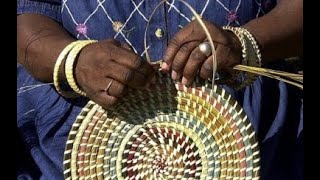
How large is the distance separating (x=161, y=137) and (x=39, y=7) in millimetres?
453

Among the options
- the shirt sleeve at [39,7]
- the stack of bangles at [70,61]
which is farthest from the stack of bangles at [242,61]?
the shirt sleeve at [39,7]

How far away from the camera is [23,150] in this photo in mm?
1776

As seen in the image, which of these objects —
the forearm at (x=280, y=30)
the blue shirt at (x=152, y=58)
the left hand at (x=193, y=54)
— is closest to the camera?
the left hand at (x=193, y=54)

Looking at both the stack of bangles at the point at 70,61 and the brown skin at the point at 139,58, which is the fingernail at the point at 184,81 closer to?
the brown skin at the point at 139,58

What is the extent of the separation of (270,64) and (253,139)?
0.39 m

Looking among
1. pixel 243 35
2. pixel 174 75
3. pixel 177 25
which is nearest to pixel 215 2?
pixel 177 25

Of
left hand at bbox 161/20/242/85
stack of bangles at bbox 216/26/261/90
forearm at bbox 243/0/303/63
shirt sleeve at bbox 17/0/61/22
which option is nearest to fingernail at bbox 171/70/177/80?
left hand at bbox 161/20/242/85

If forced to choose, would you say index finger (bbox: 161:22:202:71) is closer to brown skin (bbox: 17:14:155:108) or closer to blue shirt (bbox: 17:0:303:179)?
brown skin (bbox: 17:14:155:108)

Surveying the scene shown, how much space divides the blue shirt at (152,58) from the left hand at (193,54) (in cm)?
23

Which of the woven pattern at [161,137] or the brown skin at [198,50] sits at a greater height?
the brown skin at [198,50]

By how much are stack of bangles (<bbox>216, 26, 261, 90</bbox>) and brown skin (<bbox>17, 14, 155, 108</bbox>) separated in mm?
162

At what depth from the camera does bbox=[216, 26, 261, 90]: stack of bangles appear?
57.8 inches

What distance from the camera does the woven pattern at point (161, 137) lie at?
1423 millimetres

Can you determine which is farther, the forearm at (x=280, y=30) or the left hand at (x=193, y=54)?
the forearm at (x=280, y=30)
